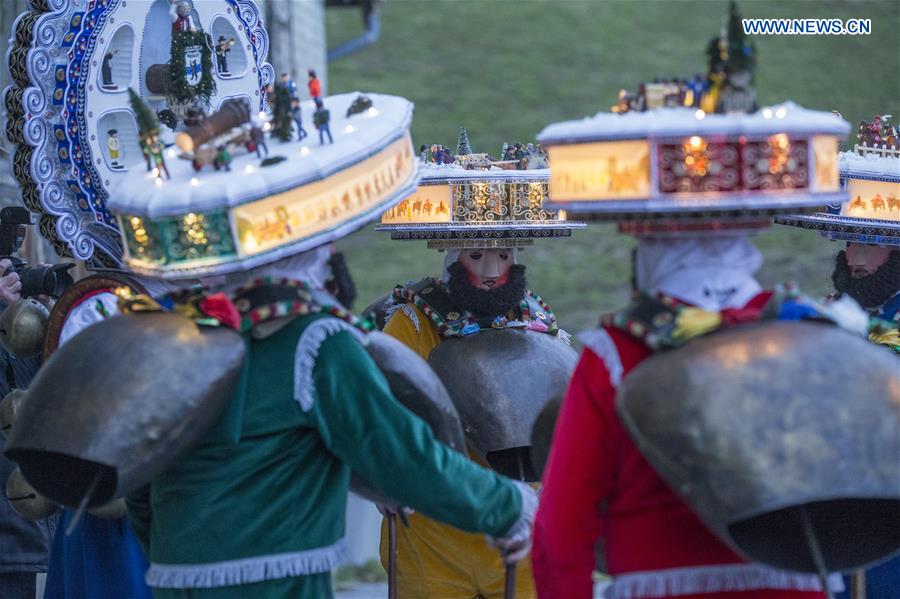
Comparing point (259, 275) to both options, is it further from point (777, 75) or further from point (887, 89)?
point (777, 75)

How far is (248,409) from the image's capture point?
341 cm

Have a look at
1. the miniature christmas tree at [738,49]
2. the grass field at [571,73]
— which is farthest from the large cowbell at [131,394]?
the grass field at [571,73]

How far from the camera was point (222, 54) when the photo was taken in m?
4.96

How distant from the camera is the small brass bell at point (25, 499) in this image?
15.0 feet

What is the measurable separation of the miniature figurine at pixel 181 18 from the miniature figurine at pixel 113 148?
0.41m

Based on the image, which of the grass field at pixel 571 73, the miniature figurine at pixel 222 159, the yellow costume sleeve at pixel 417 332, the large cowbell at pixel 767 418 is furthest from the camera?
the grass field at pixel 571 73

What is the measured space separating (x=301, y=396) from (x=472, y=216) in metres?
1.56

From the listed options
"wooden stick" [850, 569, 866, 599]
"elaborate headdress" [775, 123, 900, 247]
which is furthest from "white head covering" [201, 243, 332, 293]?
"wooden stick" [850, 569, 866, 599]

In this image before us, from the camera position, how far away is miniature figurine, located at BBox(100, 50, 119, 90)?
4656 mm

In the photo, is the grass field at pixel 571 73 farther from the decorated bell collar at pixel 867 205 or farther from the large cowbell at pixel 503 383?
the decorated bell collar at pixel 867 205

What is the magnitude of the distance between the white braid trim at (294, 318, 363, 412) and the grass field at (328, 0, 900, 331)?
1304 cm

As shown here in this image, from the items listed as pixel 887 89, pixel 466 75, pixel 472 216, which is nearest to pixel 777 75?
pixel 887 89

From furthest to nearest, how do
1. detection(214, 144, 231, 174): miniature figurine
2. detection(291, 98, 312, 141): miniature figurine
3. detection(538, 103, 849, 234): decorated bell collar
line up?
detection(291, 98, 312, 141): miniature figurine
detection(214, 144, 231, 174): miniature figurine
detection(538, 103, 849, 234): decorated bell collar

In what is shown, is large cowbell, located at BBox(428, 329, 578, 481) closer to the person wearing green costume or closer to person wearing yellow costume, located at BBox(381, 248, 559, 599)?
person wearing yellow costume, located at BBox(381, 248, 559, 599)
